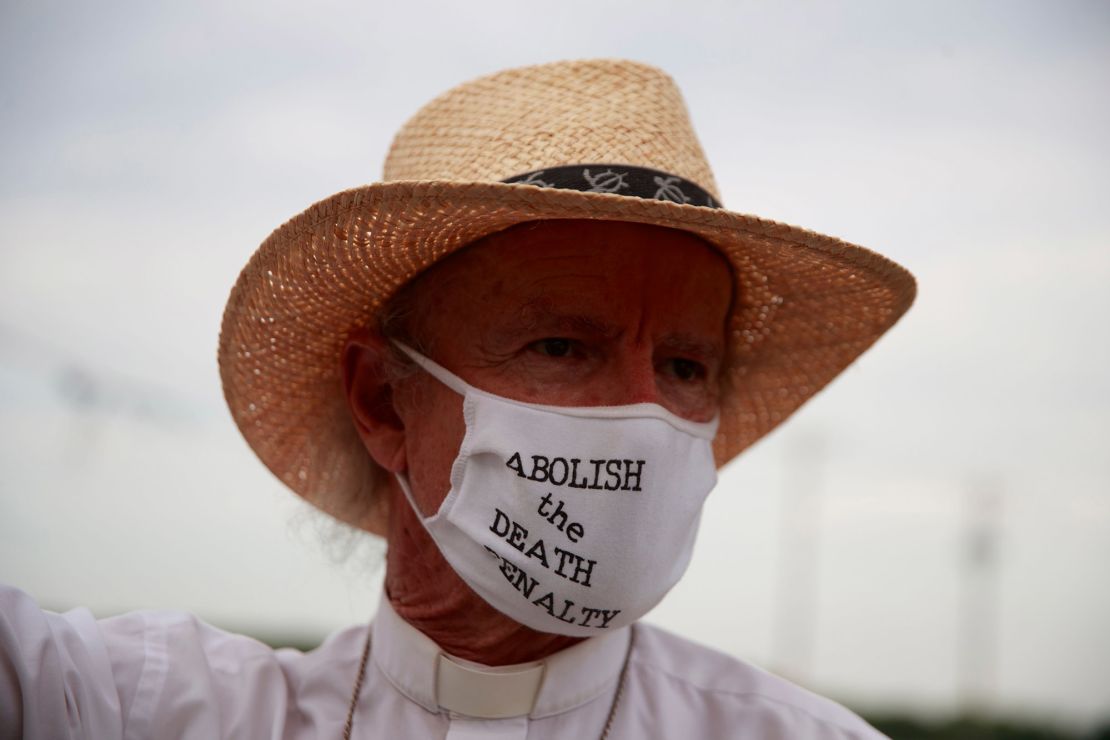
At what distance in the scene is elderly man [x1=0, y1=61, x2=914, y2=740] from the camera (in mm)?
2129

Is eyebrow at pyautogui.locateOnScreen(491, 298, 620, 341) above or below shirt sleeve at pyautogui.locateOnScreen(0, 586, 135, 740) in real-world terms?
above

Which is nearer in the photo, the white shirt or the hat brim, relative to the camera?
the hat brim

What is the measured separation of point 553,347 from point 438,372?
0.29 metres

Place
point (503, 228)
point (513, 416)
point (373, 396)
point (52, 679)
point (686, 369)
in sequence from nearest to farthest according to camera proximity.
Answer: point (52, 679), point (513, 416), point (503, 228), point (686, 369), point (373, 396)

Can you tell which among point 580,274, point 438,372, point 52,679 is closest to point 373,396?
point 438,372

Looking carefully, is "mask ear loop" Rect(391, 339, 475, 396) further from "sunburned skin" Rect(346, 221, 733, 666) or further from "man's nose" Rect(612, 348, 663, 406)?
"man's nose" Rect(612, 348, 663, 406)

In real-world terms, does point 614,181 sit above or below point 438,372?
above

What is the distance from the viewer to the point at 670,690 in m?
2.56

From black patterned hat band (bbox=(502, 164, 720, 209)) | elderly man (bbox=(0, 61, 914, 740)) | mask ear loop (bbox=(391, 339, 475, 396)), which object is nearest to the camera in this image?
elderly man (bbox=(0, 61, 914, 740))

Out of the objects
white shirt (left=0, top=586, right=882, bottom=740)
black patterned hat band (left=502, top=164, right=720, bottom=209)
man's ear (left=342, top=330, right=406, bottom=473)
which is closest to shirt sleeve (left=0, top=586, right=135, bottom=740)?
white shirt (left=0, top=586, right=882, bottom=740)

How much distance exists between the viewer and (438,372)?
2396mm

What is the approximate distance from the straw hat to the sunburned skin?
0.09 metres

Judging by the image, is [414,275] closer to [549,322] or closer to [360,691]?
[549,322]

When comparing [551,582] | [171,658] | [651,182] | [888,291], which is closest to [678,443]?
[551,582]
